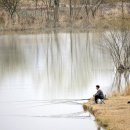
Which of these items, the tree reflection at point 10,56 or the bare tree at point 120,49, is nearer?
the bare tree at point 120,49

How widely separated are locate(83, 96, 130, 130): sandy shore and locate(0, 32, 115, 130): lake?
40 cm

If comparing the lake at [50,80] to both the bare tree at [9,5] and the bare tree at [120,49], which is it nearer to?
the bare tree at [120,49]

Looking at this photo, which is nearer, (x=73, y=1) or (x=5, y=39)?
(x=5, y=39)

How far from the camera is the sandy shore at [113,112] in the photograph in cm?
2127

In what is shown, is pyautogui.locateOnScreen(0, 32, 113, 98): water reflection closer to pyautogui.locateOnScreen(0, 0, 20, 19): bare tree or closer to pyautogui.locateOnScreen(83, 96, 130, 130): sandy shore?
pyautogui.locateOnScreen(83, 96, 130, 130): sandy shore

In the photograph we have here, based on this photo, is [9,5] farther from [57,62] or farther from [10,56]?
[57,62]

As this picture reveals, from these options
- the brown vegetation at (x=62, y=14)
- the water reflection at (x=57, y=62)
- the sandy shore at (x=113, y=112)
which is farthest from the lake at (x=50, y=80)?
the brown vegetation at (x=62, y=14)

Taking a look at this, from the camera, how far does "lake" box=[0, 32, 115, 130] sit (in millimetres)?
25125

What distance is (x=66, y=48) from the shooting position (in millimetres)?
57156

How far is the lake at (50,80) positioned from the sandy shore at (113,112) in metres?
0.40

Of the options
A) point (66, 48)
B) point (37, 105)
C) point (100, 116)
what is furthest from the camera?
point (66, 48)

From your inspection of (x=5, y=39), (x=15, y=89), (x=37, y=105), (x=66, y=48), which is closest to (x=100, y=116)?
(x=37, y=105)

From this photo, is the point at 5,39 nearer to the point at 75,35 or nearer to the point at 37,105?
the point at 75,35

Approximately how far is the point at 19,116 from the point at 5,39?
42130mm
